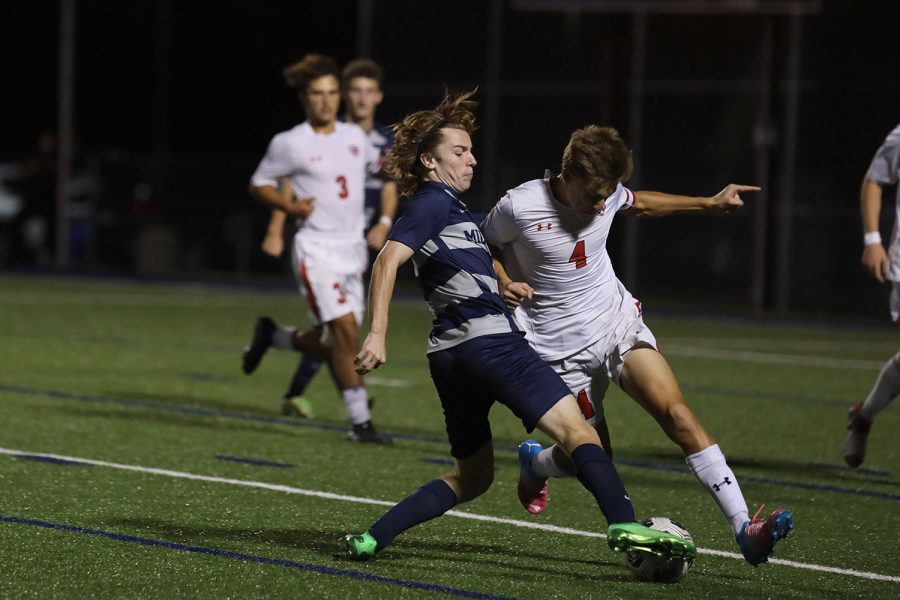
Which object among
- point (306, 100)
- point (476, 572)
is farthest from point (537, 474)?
point (306, 100)

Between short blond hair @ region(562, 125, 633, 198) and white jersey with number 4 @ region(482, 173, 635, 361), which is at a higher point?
short blond hair @ region(562, 125, 633, 198)

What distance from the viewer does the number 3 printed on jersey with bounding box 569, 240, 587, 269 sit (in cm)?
614

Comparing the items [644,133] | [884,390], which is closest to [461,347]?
[884,390]

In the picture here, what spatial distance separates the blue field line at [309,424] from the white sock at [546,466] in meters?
2.17

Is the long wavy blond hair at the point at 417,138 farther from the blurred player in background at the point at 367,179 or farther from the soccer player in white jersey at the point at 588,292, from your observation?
the blurred player in background at the point at 367,179

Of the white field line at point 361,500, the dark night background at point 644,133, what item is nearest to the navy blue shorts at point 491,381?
the white field line at point 361,500

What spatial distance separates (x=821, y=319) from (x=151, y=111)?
1803cm

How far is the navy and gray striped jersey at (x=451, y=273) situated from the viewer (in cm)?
570

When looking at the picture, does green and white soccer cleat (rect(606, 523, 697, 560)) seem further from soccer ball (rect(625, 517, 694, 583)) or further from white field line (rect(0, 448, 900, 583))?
white field line (rect(0, 448, 900, 583))

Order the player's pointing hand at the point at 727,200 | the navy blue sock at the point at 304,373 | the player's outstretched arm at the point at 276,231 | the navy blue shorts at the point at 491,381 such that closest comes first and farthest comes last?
the navy blue shorts at the point at 491,381, the player's pointing hand at the point at 727,200, the player's outstretched arm at the point at 276,231, the navy blue sock at the point at 304,373

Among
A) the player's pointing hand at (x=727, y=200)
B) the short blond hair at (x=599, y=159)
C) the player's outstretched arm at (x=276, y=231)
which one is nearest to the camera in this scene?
the short blond hair at (x=599, y=159)

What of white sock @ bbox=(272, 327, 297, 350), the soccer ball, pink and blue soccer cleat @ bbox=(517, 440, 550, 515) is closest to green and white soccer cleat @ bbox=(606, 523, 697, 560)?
the soccer ball

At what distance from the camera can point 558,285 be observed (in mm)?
6215

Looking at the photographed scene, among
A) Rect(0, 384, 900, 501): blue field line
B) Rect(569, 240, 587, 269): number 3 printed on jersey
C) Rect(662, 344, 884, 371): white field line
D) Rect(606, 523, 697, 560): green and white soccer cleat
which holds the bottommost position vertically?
Rect(662, 344, 884, 371): white field line
